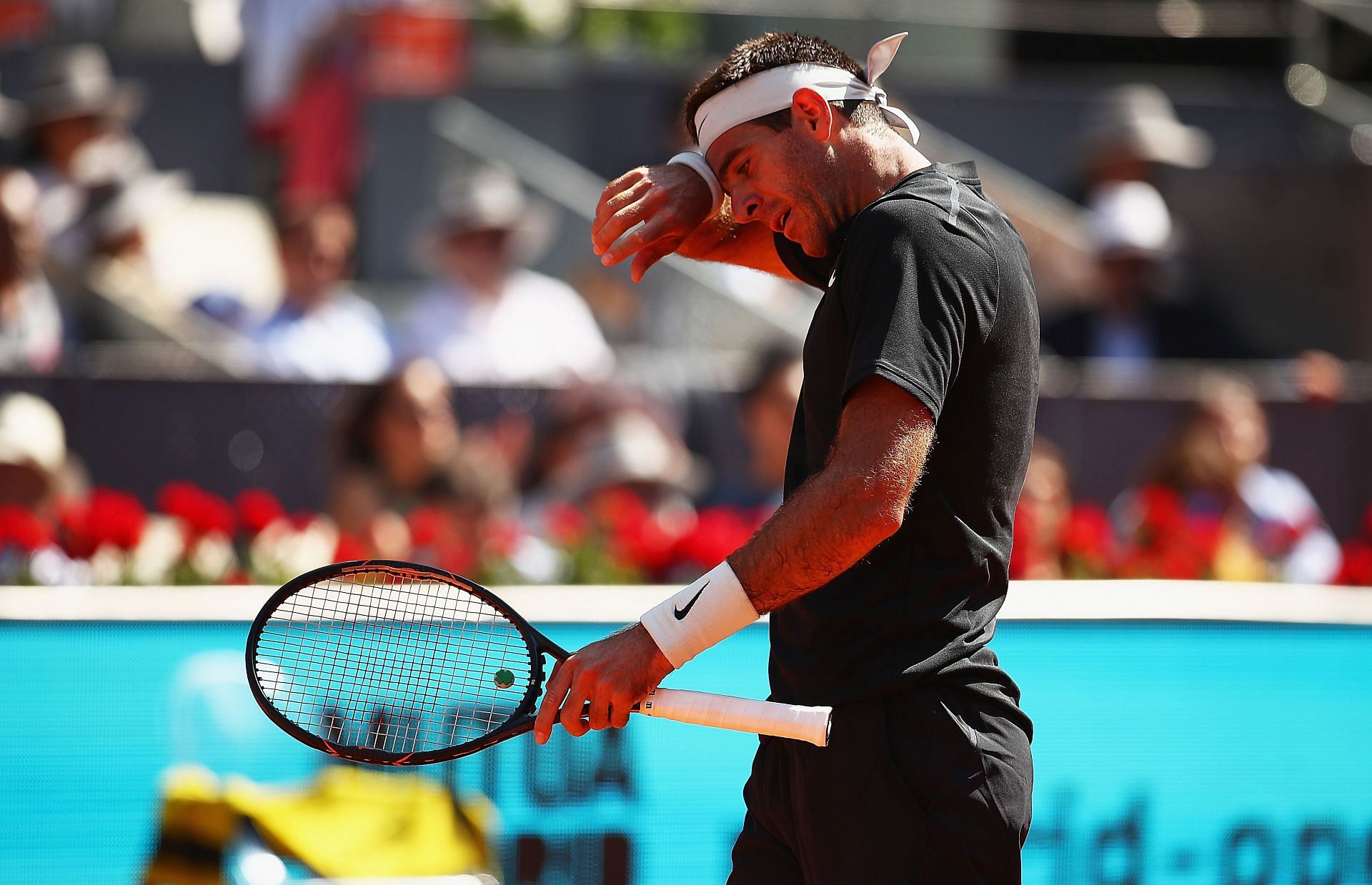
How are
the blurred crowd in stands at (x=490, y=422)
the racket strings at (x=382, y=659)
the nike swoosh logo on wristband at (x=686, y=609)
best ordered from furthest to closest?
the blurred crowd in stands at (x=490, y=422) < the racket strings at (x=382, y=659) < the nike swoosh logo on wristband at (x=686, y=609)

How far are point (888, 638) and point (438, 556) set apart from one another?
92.7 inches

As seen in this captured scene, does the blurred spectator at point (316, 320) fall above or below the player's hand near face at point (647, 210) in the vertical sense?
above

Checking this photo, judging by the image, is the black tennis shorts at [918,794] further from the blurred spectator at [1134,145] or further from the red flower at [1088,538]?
the blurred spectator at [1134,145]

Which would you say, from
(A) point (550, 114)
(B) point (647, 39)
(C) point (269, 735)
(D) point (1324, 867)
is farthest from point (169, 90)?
(D) point (1324, 867)

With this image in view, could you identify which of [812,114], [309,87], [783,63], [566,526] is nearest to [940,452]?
[812,114]

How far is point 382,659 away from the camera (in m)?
3.35

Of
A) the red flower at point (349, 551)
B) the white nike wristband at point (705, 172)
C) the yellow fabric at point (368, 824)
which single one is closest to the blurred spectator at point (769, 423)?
the red flower at point (349, 551)

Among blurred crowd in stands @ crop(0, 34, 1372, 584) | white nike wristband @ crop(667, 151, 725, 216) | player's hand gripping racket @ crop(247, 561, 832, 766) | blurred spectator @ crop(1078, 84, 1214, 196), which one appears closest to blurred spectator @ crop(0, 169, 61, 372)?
blurred crowd in stands @ crop(0, 34, 1372, 584)

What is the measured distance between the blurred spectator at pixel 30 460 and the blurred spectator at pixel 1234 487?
3.77 meters

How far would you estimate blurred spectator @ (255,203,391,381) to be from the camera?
6.87 metres

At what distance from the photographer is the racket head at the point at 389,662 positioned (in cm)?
276

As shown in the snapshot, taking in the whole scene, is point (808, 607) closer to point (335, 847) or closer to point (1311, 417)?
point (335, 847)

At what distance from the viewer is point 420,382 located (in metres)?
5.67

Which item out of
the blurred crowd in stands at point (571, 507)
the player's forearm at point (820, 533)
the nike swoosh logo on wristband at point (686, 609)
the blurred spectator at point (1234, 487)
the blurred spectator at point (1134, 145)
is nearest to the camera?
the player's forearm at point (820, 533)
